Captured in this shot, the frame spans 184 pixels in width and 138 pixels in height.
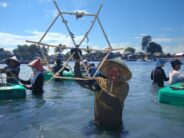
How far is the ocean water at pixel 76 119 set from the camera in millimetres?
7891

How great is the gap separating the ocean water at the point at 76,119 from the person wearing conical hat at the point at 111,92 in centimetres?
34

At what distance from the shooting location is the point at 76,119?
933 cm

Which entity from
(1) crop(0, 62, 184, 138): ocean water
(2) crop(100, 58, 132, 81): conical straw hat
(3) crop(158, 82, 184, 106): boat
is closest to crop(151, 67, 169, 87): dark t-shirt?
(1) crop(0, 62, 184, 138): ocean water

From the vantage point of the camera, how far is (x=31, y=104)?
11711 millimetres

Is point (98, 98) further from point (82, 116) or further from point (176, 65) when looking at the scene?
point (176, 65)

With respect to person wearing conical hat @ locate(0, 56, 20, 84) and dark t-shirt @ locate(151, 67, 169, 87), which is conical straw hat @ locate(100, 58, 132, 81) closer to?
person wearing conical hat @ locate(0, 56, 20, 84)

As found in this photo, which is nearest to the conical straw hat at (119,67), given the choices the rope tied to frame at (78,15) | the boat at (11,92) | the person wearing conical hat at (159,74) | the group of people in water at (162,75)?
the rope tied to frame at (78,15)

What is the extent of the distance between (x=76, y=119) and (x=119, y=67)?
253cm

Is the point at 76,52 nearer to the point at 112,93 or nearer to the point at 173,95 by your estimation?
the point at 112,93

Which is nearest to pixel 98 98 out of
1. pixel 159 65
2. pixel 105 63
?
pixel 105 63

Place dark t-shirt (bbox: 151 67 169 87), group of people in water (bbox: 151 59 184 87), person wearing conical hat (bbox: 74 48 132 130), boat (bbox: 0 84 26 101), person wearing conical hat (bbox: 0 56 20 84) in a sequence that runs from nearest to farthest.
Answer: person wearing conical hat (bbox: 74 48 132 130), boat (bbox: 0 84 26 101), group of people in water (bbox: 151 59 184 87), person wearing conical hat (bbox: 0 56 20 84), dark t-shirt (bbox: 151 67 169 87)

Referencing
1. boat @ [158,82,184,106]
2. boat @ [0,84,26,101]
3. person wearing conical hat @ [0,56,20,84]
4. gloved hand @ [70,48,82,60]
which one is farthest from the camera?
person wearing conical hat @ [0,56,20,84]

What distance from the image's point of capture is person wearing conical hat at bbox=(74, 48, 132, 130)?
7422 millimetres

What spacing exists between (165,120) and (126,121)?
1.11 meters
